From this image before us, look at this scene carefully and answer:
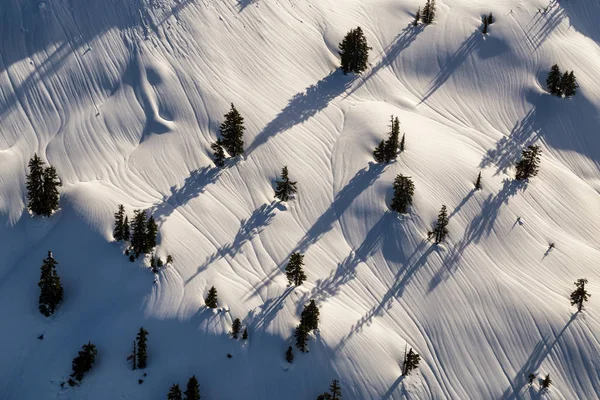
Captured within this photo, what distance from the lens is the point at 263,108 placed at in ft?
251

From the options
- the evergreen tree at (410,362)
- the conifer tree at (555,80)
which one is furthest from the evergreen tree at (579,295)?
the conifer tree at (555,80)

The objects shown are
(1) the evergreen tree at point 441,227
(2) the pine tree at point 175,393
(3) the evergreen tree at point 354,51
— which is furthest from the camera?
(3) the evergreen tree at point 354,51

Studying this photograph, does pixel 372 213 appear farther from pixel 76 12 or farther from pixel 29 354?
pixel 76 12

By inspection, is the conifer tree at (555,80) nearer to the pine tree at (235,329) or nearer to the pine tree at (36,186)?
the pine tree at (235,329)

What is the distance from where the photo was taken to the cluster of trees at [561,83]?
8300 cm

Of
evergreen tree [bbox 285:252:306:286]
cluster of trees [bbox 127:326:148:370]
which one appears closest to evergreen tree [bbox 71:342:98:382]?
cluster of trees [bbox 127:326:148:370]

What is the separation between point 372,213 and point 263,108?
60.9ft

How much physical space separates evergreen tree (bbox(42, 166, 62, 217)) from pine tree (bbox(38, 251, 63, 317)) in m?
6.19

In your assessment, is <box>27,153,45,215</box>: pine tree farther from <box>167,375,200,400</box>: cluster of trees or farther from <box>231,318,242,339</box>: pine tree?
<box>167,375,200,400</box>: cluster of trees

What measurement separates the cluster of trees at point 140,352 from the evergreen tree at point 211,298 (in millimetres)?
5908

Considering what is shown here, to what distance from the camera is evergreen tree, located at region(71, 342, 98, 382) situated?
176 feet

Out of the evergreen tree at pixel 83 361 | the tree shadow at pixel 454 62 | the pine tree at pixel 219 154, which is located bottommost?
the evergreen tree at pixel 83 361

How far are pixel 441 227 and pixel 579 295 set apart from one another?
46.3 feet

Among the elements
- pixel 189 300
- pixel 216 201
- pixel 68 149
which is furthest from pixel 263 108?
pixel 189 300
